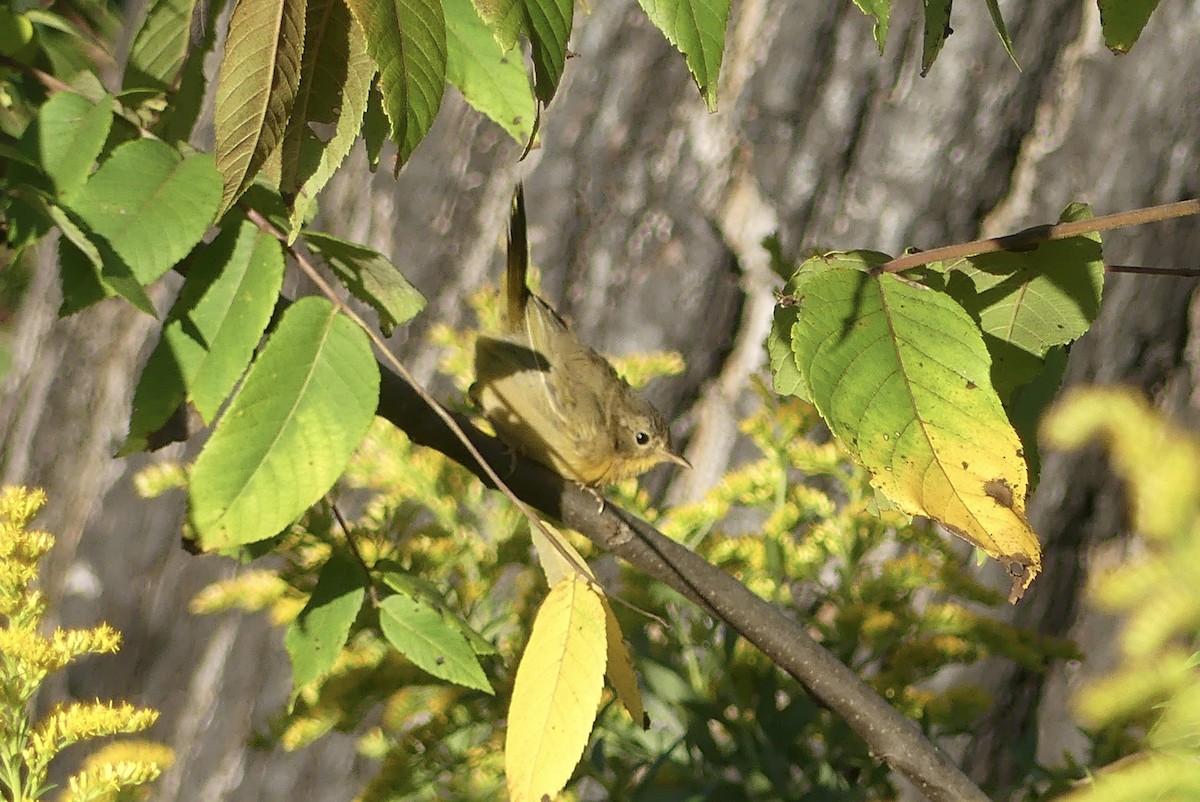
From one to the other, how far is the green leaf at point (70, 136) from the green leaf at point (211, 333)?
0.40ft

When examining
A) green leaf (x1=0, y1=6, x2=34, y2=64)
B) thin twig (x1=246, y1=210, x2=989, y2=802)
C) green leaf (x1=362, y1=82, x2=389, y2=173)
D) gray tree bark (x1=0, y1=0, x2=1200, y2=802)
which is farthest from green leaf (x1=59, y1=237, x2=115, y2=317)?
gray tree bark (x1=0, y1=0, x2=1200, y2=802)

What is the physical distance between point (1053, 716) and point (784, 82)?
1606 mm

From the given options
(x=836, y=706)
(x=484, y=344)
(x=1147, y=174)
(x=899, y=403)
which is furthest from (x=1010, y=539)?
(x=1147, y=174)

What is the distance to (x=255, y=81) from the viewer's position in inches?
24.0

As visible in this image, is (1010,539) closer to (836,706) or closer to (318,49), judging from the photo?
(836,706)

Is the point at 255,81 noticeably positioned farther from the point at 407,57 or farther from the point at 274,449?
the point at 274,449

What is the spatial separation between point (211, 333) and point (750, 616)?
1.78 feet

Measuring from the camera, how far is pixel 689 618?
1.79 meters

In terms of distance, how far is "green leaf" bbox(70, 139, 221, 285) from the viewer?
0.90 metres

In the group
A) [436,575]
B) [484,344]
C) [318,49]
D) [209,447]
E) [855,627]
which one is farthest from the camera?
[484,344]

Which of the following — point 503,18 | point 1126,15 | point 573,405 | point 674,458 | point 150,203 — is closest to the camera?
point 503,18

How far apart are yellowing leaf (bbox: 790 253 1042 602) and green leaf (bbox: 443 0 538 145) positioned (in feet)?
1.44

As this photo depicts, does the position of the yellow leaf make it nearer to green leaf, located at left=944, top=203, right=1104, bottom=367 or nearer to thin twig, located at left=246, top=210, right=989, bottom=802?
thin twig, located at left=246, top=210, right=989, bottom=802

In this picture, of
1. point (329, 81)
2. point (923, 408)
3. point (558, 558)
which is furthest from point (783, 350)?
point (329, 81)
